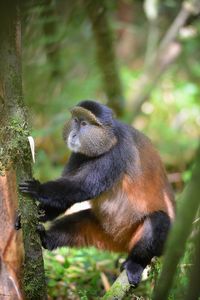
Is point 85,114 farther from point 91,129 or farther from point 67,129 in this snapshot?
point 67,129

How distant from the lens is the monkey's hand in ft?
11.4

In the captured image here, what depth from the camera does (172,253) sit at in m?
2.67

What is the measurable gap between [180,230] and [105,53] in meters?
5.76

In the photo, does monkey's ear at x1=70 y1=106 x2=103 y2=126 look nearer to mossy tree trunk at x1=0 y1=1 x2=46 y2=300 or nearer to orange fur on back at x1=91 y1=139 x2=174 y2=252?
orange fur on back at x1=91 y1=139 x2=174 y2=252

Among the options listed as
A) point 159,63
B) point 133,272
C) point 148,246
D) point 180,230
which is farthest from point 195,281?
point 159,63

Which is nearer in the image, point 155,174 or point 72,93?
point 155,174

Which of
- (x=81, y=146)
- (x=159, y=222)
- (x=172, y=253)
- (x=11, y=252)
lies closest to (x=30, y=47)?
(x=81, y=146)

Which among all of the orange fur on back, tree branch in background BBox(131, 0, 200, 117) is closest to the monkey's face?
the orange fur on back

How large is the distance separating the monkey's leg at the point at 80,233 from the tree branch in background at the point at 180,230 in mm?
2026

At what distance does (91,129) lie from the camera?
4.77 m

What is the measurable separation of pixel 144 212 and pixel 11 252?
4.90 ft

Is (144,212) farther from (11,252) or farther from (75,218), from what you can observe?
(11,252)

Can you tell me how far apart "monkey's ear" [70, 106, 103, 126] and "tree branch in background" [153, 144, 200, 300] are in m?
2.14

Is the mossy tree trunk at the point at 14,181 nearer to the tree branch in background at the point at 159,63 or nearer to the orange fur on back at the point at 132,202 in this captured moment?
the orange fur on back at the point at 132,202
